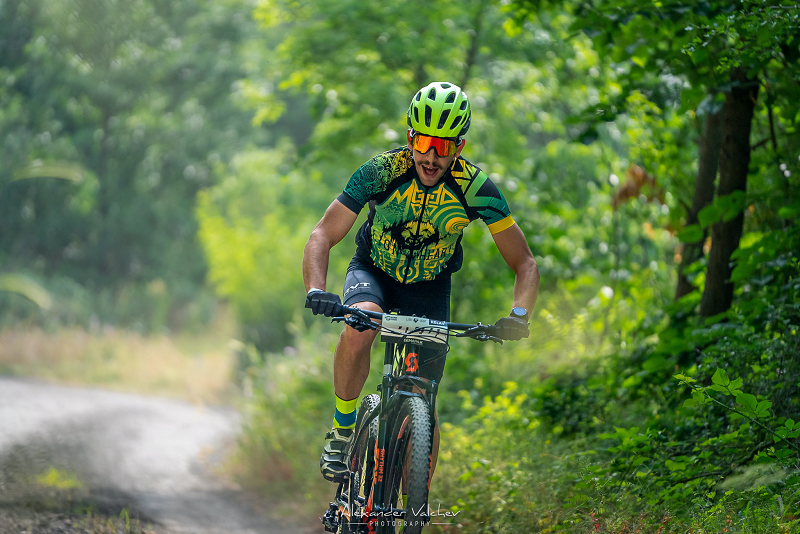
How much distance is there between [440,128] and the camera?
3809mm

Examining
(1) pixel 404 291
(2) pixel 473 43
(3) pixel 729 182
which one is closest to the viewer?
(1) pixel 404 291

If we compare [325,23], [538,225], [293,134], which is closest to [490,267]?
[538,225]

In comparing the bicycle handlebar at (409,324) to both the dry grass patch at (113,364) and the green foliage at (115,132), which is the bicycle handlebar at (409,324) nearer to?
the dry grass patch at (113,364)

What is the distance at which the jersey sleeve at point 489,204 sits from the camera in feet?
13.0

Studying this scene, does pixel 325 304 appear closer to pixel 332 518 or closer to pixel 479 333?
pixel 479 333

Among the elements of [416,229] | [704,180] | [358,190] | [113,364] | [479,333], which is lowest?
[479,333]

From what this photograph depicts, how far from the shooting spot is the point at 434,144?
383 cm

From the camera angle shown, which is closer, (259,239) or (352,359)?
(352,359)

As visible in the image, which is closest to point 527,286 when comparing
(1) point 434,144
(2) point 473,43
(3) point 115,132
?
(1) point 434,144

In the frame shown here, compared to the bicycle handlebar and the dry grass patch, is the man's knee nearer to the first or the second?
the bicycle handlebar

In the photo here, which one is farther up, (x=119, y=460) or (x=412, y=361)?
(x=119, y=460)

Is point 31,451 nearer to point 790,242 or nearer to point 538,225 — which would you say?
point 538,225

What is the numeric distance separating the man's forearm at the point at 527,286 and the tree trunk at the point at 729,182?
6.45 feet

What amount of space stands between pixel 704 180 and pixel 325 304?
3.91 metres
